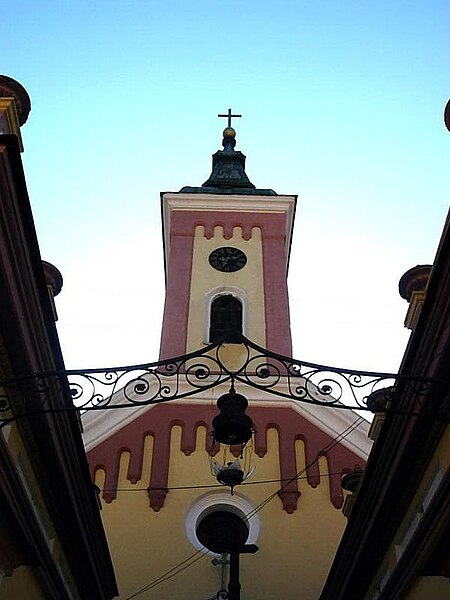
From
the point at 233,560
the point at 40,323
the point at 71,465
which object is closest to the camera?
the point at 40,323

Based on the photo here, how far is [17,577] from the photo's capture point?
5.50 metres

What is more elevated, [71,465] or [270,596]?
[71,465]

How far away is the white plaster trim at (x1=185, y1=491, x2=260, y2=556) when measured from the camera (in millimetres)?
10578

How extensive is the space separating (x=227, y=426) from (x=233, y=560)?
14.5 ft

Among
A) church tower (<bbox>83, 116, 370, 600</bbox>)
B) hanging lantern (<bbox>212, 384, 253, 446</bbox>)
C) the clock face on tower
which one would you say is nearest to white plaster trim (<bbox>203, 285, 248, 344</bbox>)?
church tower (<bbox>83, 116, 370, 600</bbox>)

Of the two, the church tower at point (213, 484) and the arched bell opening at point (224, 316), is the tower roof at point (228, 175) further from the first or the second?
the church tower at point (213, 484)

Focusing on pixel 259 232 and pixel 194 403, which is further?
pixel 259 232

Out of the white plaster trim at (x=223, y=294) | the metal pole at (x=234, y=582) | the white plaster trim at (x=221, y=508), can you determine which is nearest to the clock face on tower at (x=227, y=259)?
the white plaster trim at (x=223, y=294)

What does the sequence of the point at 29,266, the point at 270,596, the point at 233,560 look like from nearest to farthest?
the point at 29,266 → the point at 233,560 → the point at 270,596

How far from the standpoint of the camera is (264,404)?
40.6 ft

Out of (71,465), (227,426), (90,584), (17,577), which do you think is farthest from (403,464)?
(90,584)

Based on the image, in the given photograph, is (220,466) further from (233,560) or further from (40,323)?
(40,323)

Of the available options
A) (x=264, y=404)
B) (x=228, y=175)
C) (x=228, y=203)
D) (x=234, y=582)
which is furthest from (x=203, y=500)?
(x=228, y=175)

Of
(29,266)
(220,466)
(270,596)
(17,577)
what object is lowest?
(270,596)
